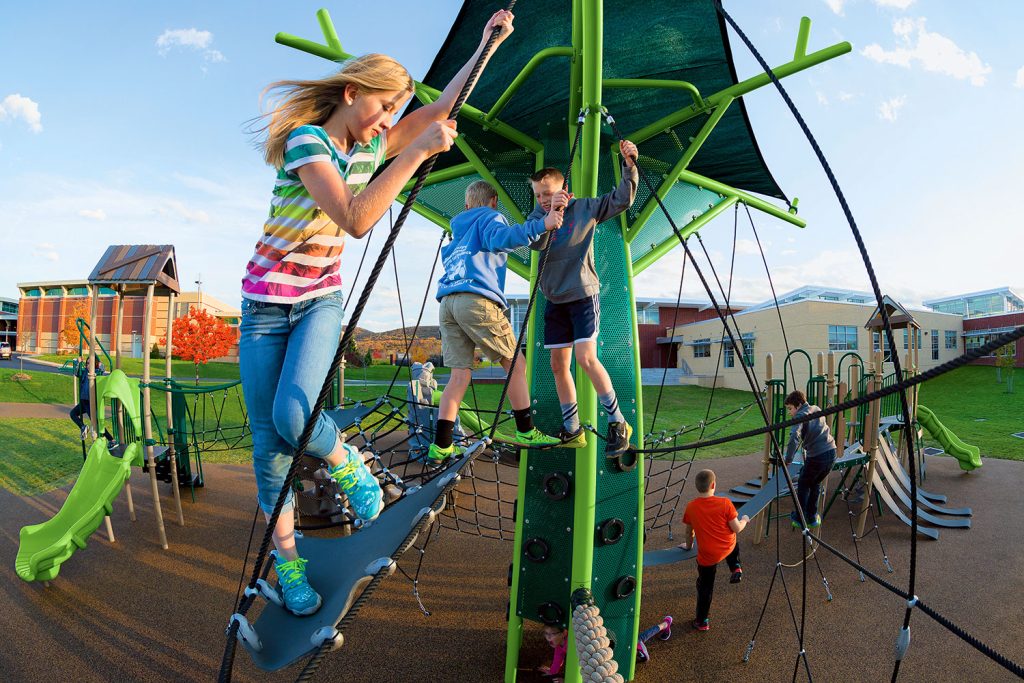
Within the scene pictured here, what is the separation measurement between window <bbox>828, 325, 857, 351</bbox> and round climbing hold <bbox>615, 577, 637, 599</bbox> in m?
19.2

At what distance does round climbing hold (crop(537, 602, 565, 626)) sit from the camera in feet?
12.1

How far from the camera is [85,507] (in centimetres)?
582

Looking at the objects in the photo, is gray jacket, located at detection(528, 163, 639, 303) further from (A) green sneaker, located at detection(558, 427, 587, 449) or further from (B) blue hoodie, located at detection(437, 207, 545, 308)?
(A) green sneaker, located at detection(558, 427, 587, 449)

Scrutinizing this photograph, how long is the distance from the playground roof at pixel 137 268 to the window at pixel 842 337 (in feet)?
66.2

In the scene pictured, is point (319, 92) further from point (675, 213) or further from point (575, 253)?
point (675, 213)

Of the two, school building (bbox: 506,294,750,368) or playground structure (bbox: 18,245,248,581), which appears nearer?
playground structure (bbox: 18,245,248,581)

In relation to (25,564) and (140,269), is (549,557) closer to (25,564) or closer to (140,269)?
(25,564)

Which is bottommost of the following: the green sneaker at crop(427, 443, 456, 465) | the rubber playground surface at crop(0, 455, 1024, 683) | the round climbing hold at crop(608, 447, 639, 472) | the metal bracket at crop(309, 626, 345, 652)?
the rubber playground surface at crop(0, 455, 1024, 683)

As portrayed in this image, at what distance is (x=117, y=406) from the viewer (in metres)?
6.75

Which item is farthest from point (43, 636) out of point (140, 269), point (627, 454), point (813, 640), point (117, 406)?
point (813, 640)

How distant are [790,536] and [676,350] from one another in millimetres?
21059

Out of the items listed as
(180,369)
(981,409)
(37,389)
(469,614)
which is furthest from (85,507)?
(180,369)

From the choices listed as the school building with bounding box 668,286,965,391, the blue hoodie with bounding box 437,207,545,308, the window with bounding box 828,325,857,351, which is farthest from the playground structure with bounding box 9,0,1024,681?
the window with bounding box 828,325,857,351

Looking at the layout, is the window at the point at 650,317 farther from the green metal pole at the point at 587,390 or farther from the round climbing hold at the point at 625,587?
the green metal pole at the point at 587,390
